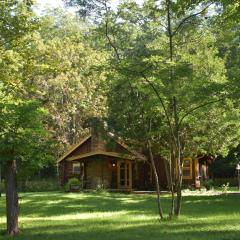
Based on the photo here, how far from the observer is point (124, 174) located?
38031 millimetres

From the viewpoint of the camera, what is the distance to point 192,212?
62.1 ft

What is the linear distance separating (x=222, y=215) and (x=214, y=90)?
530cm

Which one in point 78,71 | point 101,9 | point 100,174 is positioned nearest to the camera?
point 101,9

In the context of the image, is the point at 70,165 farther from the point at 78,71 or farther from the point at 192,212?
the point at 192,212

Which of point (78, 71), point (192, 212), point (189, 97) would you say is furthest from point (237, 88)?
point (78, 71)

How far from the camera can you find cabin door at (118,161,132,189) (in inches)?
1474

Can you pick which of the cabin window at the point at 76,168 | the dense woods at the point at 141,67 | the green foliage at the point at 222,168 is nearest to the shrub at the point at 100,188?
the cabin window at the point at 76,168

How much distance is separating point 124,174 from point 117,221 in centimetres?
2219

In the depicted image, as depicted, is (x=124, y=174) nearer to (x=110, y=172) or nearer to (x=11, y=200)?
(x=110, y=172)

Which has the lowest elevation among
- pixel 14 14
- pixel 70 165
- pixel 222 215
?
pixel 222 215

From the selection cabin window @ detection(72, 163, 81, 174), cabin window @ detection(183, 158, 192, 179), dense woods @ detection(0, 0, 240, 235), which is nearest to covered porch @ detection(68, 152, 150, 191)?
cabin window @ detection(72, 163, 81, 174)

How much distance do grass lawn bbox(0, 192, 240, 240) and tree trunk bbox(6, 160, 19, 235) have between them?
36 cm

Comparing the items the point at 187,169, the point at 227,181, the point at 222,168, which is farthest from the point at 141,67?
the point at 222,168

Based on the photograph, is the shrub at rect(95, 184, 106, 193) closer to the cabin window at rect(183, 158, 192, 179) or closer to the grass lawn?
the cabin window at rect(183, 158, 192, 179)
